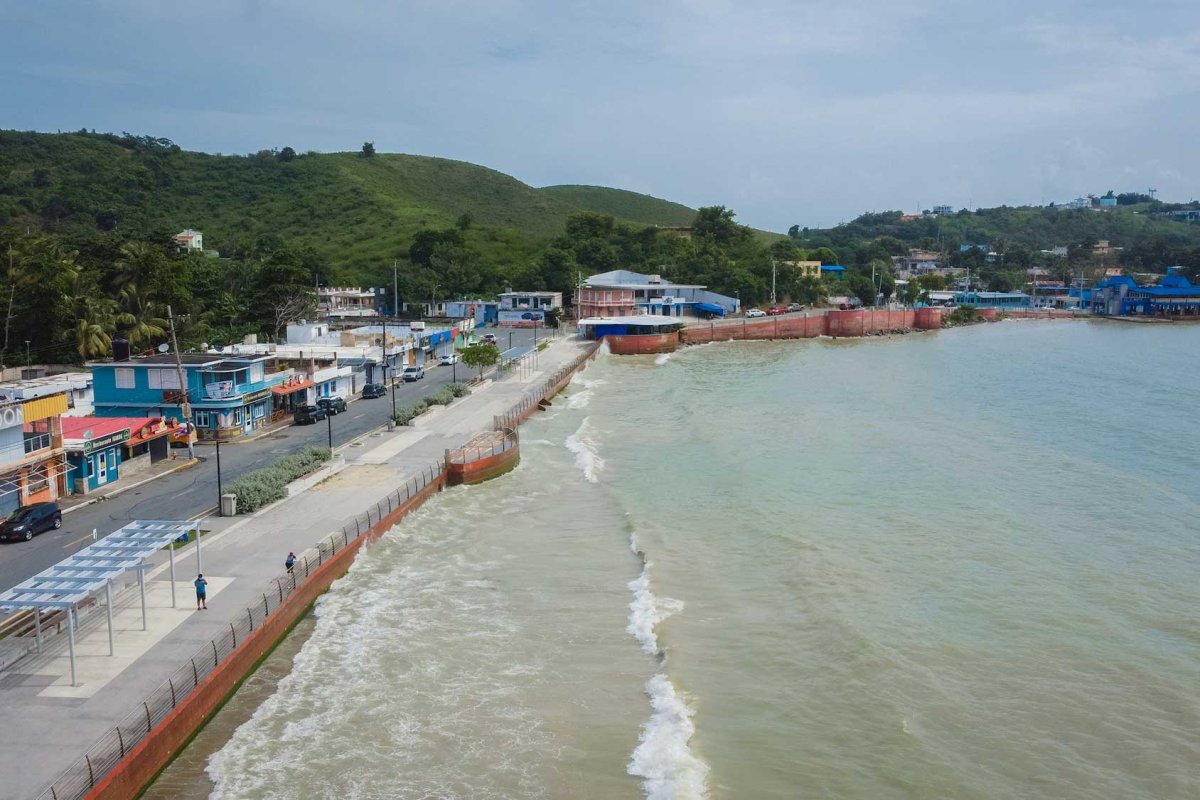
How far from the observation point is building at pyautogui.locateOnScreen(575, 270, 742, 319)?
9762 centimetres

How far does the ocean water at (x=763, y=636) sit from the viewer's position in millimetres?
16109

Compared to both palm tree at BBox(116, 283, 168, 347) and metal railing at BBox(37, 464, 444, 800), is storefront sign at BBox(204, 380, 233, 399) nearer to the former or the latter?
metal railing at BBox(37, 464, 444, 800)

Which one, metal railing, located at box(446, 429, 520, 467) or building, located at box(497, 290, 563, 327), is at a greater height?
building, located at box(497, 290, 563, 327)

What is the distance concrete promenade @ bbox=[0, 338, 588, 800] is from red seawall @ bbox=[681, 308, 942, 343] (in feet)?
220

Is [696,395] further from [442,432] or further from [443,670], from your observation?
[443,670]

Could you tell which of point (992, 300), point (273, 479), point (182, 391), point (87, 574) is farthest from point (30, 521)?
point (992, 300)

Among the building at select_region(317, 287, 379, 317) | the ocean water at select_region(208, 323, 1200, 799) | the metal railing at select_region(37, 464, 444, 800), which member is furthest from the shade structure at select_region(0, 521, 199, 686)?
the building at select_region(317, 287, 379, 317)

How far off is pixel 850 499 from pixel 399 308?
2945 inches

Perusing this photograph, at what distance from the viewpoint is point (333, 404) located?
44.3 meters

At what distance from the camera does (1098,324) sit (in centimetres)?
13300

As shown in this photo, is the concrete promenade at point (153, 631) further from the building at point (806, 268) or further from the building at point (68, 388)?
the building at point (806, 268)

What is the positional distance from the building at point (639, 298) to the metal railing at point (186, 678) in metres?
72.0

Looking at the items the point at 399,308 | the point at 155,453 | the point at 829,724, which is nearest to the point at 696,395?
the point at 155,453

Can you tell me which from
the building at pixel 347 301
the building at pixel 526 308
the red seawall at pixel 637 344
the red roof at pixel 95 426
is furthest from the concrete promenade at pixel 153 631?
the building at pixel 347 301
